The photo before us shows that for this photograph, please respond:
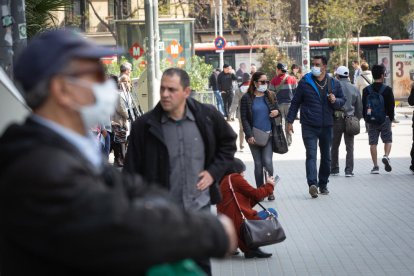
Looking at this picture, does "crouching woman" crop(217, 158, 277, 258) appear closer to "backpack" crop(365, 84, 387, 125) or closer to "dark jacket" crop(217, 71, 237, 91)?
"backpack" crop(365, 84, 387, 125)

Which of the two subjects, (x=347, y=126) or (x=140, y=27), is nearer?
(x=347, y=126)

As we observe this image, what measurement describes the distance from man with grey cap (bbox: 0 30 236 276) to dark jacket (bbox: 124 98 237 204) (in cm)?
338

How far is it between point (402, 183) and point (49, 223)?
1354cm

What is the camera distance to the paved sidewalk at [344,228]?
30.0ft

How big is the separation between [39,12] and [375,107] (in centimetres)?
835

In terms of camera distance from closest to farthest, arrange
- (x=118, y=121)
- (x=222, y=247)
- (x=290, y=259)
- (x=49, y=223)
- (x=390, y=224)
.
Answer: (x=49, y=223) → (x=222, y=247) → (x=290, y=259) → (x=390, y=224) → (x=118, y=121)

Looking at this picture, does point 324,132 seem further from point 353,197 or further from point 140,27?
point 140,27

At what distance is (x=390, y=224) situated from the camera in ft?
37.7

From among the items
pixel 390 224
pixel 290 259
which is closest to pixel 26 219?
pixel 290 259

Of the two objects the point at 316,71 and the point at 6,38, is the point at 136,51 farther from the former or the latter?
the point at 6,38

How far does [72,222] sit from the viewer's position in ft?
7.99

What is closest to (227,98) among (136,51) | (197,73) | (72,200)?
(197,73)

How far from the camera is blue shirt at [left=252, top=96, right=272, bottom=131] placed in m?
13.6

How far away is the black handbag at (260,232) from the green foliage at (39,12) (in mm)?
2335
